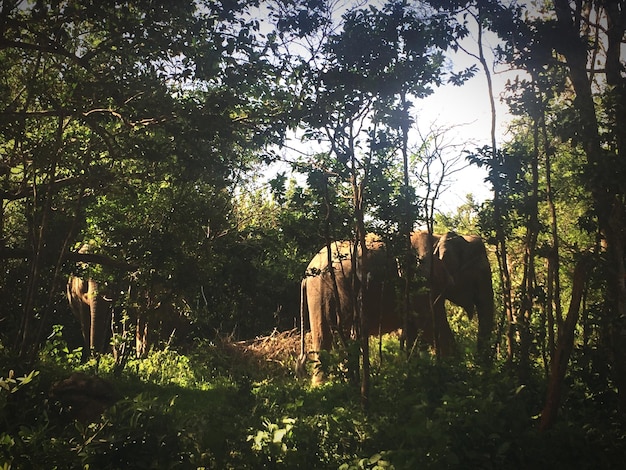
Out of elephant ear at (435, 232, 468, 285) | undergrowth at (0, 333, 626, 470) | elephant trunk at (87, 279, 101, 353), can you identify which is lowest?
undergrowth at (0, 333, 626, 470)

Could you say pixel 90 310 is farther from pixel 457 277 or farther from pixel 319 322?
pixel 457 277

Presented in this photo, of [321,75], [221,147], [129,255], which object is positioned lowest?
[129,255]

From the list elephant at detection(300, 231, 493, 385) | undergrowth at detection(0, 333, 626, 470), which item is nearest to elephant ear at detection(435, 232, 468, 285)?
elephant at detection(300, 231, 493, 385)

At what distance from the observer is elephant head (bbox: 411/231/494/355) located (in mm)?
10234

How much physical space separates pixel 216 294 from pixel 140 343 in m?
2.92

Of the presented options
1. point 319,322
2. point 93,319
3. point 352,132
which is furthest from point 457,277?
point 93,319

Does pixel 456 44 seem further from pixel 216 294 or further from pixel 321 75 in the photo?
pixel 216 294

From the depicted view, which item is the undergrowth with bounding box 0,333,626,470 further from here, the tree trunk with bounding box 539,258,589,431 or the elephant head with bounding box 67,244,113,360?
the elephant head with bounding box 67,244,113,360

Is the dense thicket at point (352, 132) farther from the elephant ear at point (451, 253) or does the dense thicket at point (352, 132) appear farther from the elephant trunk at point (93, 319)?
the elephant trunk at point (93, 319)

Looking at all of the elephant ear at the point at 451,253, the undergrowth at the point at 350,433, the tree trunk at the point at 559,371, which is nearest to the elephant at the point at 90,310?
the undergrowth at the point at 350,433

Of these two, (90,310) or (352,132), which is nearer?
(352,132)

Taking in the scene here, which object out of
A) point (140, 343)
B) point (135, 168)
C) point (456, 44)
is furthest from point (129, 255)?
point (456, 44)

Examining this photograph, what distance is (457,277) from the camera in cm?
1073

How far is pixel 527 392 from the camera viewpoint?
5.75 metres
